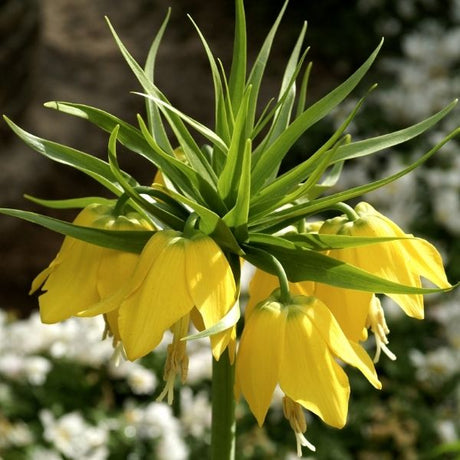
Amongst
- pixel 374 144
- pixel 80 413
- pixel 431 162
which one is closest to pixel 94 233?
pixel 374 144

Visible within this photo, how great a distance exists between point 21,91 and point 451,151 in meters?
1.81

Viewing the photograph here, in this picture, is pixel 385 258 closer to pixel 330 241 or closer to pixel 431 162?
pixel 330 241

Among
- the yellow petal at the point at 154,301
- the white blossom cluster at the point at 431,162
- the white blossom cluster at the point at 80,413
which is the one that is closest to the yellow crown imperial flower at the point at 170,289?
the yellow petal at the point at 154,301

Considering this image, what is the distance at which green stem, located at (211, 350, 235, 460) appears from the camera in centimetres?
98

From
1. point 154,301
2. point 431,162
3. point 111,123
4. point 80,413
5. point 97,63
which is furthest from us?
point 97,63

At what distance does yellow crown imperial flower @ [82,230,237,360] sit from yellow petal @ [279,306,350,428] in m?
0.07

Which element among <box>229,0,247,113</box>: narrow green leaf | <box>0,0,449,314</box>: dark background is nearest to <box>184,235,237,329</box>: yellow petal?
<box>229,0,247,113</box>: narrow green leaf

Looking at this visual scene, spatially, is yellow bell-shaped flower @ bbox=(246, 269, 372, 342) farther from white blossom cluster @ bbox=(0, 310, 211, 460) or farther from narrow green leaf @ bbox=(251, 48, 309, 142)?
white blossom cluster @ bbox=(0, 310, 211, 460)

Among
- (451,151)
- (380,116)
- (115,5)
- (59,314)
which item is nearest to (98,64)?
(115,5)

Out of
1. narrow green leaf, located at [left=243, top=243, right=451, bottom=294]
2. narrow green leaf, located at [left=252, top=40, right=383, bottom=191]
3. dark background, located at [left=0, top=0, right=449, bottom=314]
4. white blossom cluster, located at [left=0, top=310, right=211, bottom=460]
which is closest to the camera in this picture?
narrow green leaf, located at [left=243, top=243, right=451, bottom=294]

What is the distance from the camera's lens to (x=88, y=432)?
2545mm

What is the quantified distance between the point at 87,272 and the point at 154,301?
0.12 metres

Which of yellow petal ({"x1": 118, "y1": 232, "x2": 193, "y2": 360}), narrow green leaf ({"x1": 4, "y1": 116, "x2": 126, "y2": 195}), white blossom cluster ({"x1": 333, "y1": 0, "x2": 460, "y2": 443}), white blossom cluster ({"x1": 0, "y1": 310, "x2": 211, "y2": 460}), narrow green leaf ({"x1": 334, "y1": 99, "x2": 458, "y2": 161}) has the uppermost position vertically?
narrow green leaf ({"x1": 4, "y1": 116, "x2": 126, "y2": 195})

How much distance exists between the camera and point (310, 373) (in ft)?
3.12
